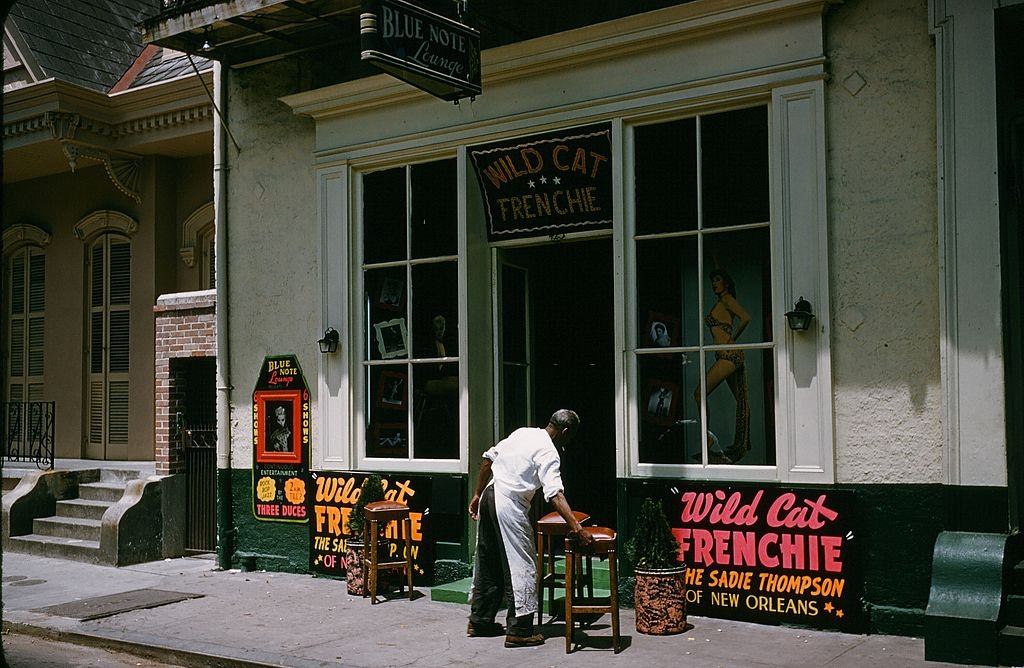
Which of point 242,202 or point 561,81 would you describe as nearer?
point 561,81

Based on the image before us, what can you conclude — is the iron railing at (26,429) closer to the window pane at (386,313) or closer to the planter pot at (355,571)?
the window pane at (386,313)

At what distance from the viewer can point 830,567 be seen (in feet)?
22.5

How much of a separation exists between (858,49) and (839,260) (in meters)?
1.51

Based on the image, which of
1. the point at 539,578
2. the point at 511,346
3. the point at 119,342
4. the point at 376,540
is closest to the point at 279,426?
the point at 376,540

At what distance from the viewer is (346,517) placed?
9.39 meters

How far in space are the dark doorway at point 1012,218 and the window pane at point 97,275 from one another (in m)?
11.8

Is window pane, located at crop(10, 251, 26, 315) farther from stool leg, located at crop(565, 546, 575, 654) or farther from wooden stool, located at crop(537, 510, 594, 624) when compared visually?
stool leg, located at crop(565, 546, 575, 654)

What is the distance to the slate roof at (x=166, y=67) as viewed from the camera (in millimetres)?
12713

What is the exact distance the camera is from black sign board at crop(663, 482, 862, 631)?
22.4 ft

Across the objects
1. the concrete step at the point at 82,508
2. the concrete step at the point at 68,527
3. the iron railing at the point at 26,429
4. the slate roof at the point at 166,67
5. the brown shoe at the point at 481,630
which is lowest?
the brown shoe at the point at 481,630

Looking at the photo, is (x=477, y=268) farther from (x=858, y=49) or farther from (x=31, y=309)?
(x=31, y=309)

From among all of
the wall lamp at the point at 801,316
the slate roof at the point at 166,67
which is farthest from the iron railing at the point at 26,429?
the wall lamp at the point at 801,316

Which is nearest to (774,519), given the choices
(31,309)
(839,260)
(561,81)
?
(839,260)

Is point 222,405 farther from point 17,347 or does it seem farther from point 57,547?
point 17,347
